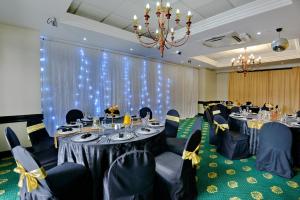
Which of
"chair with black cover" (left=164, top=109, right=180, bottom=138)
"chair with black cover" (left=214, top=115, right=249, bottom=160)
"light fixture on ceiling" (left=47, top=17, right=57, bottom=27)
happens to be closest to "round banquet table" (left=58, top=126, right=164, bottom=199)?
"chair with black cover" (left=164, top=109, right=180, bottom=138)

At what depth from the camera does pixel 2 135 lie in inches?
130

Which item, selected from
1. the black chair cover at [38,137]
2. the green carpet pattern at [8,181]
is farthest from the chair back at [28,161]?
the black chair cover at [38,137]

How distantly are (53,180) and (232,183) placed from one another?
2393mm

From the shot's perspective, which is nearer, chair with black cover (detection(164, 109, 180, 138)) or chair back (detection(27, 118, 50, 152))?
chair back (detection(27, 118, 50, 152))

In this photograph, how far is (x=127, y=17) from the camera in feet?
11.5

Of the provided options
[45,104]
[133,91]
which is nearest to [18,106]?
[45,104]

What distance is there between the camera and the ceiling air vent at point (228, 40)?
3777 millimetres

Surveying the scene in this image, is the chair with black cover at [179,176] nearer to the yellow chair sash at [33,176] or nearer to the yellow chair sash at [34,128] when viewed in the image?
the yellow chair sash at [33,176]

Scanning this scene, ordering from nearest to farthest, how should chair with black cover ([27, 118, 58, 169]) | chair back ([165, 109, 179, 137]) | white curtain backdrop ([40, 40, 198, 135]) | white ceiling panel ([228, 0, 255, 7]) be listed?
chair with black cover ([27, 118, 58, 169]) → white ceiling panel ([228, 0, 255, 7]) → chair back ([165, 109, 179, 137]) → white curtain backdrop ([40, 40, 198, 135])

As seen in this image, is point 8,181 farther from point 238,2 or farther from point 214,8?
point 238,2

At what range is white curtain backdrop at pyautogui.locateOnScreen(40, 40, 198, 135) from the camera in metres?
4.07

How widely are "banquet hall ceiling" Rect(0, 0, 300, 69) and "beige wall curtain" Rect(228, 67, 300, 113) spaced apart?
4703 millimetres

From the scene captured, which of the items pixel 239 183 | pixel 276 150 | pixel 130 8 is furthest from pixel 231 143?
pixel 130 8

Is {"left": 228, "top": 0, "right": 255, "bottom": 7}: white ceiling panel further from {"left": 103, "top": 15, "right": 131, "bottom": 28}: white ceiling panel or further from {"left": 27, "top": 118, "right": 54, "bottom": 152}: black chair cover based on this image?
{"left": 27, "top": 118, "right": 54, "bottom": 152}: black chair cover
